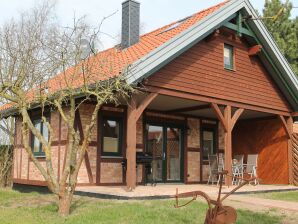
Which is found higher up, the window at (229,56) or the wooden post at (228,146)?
the window at (229,56)

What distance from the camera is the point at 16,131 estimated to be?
15.3 metres

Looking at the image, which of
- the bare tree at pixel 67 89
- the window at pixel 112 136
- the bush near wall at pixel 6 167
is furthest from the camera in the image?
the bush near wall at pixel 6 167

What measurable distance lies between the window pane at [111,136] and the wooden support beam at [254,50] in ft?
15.8

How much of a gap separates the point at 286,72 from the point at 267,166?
11.7 feet

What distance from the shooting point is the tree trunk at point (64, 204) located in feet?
26.2

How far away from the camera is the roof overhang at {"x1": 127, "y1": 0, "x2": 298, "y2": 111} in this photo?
1020 cm

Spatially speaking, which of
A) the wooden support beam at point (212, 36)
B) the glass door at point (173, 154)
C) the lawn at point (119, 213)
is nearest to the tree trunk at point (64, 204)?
the lawn at point (119, 213)

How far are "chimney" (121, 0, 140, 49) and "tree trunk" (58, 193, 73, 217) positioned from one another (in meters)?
6.71

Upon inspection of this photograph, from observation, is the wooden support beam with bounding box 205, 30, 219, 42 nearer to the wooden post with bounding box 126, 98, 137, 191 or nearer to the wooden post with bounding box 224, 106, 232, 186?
the wooden post with bounding box 224, 106, 232, 186

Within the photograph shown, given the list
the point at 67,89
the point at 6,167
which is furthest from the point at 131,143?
the point at 6,167

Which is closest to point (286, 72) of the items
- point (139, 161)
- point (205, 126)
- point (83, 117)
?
point (205, 126)

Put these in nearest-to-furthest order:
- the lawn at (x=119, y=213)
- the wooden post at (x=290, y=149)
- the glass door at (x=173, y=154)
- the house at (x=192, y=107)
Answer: the lawn at (x=119, y=213), the house at (x=192, y=107), the glass door at (x=173, y=154), the wooden post at (x=290, y=149)

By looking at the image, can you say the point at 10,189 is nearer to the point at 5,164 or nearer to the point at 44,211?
the point at 5,164

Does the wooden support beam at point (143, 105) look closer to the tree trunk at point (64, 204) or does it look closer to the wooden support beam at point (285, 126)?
Answer: the tree trunk at point (64, 204)
